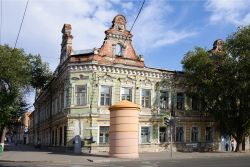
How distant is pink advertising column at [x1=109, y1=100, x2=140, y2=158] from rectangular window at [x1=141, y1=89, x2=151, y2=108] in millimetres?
10109

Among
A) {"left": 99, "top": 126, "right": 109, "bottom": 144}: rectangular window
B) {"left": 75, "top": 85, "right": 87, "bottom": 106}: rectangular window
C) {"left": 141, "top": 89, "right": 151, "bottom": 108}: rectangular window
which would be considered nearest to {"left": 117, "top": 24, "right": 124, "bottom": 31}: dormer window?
{"left": 141, "top": 89, "right": 151, "bottom": 108}: rectangular window

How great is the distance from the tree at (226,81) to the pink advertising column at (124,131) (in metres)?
10.5

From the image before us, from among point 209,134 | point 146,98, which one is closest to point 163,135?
point 146,98

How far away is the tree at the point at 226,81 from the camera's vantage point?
37781mm

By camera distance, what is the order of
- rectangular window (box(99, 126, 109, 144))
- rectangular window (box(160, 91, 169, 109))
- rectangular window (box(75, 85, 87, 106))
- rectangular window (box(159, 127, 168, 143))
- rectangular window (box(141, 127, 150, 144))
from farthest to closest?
rectangular window (box(160, 91, 169, 109)), rectangular window (box(159, 127, 168, 143)), rectangular window (box(141, 127, 150, 144)), rectangular window (box(75, 85, 87, 106)), rectangular window (box(99, 126, 109, 144))

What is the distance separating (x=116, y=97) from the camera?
1551 inches

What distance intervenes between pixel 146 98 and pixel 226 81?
8.18m

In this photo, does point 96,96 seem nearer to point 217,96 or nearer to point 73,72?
point 73,72

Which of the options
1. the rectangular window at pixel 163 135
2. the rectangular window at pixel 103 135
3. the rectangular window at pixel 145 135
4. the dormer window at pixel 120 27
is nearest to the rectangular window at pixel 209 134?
the rectangular window at pixel 163 135

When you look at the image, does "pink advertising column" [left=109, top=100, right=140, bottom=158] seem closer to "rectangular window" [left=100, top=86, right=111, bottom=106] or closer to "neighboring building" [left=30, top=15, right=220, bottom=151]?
"neighboring building" [left=30, top=15, right=220, bottom=151]

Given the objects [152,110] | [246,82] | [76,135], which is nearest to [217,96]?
[246,82]

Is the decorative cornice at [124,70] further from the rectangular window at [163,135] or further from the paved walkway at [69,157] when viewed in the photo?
the paved walkway at [69,157]

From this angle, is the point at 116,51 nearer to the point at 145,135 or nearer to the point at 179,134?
the point at 145,135

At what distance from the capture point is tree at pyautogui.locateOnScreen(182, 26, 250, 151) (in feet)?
124
